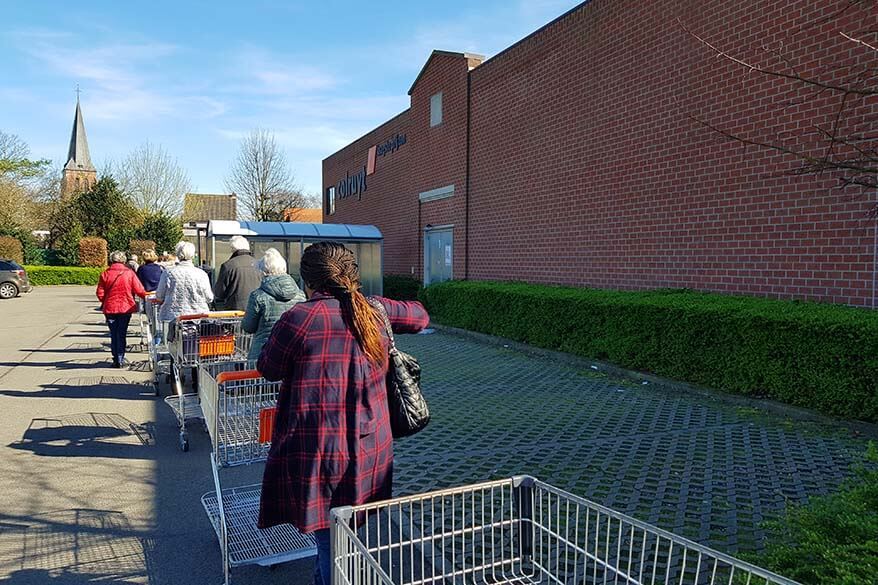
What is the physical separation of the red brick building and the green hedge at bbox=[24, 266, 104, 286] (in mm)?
27060

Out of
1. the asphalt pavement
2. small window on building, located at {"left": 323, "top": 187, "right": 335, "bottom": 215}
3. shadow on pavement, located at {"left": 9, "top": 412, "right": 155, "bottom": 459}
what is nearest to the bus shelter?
the asphalt pavement

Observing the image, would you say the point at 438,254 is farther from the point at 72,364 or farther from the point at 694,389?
the point at 694,389

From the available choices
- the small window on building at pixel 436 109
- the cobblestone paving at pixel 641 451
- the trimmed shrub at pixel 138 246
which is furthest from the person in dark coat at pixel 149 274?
the trimmed shrub at pixel 138 246

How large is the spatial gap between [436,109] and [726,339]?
12.8 m

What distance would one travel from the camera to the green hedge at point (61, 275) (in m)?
36.0

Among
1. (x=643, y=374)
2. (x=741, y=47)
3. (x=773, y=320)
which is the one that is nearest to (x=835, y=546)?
(x=773, y=320)

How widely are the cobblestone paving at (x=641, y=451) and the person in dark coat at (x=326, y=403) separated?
2.26 metres

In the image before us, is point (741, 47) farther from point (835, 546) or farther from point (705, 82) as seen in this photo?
point (835, 546)

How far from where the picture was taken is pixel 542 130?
538 inches

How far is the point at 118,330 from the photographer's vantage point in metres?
10.2

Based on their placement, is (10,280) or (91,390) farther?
(10,280)

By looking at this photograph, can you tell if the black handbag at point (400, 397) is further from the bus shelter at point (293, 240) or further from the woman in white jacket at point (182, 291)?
the bus shelter at point (293, 240)

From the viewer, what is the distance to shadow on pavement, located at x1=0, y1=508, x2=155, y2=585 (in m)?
3.77

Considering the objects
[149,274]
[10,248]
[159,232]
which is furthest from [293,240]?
[10,248]
